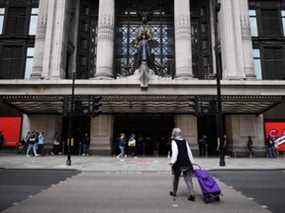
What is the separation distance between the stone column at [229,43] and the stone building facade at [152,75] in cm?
10

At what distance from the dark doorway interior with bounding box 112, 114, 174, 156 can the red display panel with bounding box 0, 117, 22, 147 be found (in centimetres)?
919

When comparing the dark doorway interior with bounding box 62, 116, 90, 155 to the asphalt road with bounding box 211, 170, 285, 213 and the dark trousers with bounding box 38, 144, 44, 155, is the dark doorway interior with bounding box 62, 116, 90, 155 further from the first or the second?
the asphalt road with bounding box 211, 170, 285, 213

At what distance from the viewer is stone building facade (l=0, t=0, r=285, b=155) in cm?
2478

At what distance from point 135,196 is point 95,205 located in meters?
1.42

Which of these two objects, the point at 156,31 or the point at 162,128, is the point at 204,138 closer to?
the point at 162,128

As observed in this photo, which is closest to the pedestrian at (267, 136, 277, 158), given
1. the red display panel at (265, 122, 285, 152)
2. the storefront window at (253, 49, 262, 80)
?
the red display panel at (265, 122, 285, 152)

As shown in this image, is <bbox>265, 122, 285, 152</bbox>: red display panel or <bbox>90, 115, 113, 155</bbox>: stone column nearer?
<bbox>90, 115, 113, 155</bbox>: stone column

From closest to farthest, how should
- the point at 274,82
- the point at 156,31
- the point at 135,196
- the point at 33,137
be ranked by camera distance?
1. the point at 135,196
2. the point at 33,137
3. the point at 274,82
4. the point at 156,31

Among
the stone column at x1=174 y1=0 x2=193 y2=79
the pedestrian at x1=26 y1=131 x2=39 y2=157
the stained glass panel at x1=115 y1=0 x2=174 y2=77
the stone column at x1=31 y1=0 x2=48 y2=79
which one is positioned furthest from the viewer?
the stained glass panel at x1=115 y1=0 x2=174 y2=77

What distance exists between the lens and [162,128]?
29.4 meters

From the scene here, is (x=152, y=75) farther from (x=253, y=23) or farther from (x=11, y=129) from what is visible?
(x=11, y=129)

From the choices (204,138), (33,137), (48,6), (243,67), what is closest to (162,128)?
(204,138)

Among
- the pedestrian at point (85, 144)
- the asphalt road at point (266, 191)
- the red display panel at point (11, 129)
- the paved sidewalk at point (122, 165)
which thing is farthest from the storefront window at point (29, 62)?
the asphalt road at point (266, 191)

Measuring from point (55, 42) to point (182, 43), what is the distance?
11918mm
